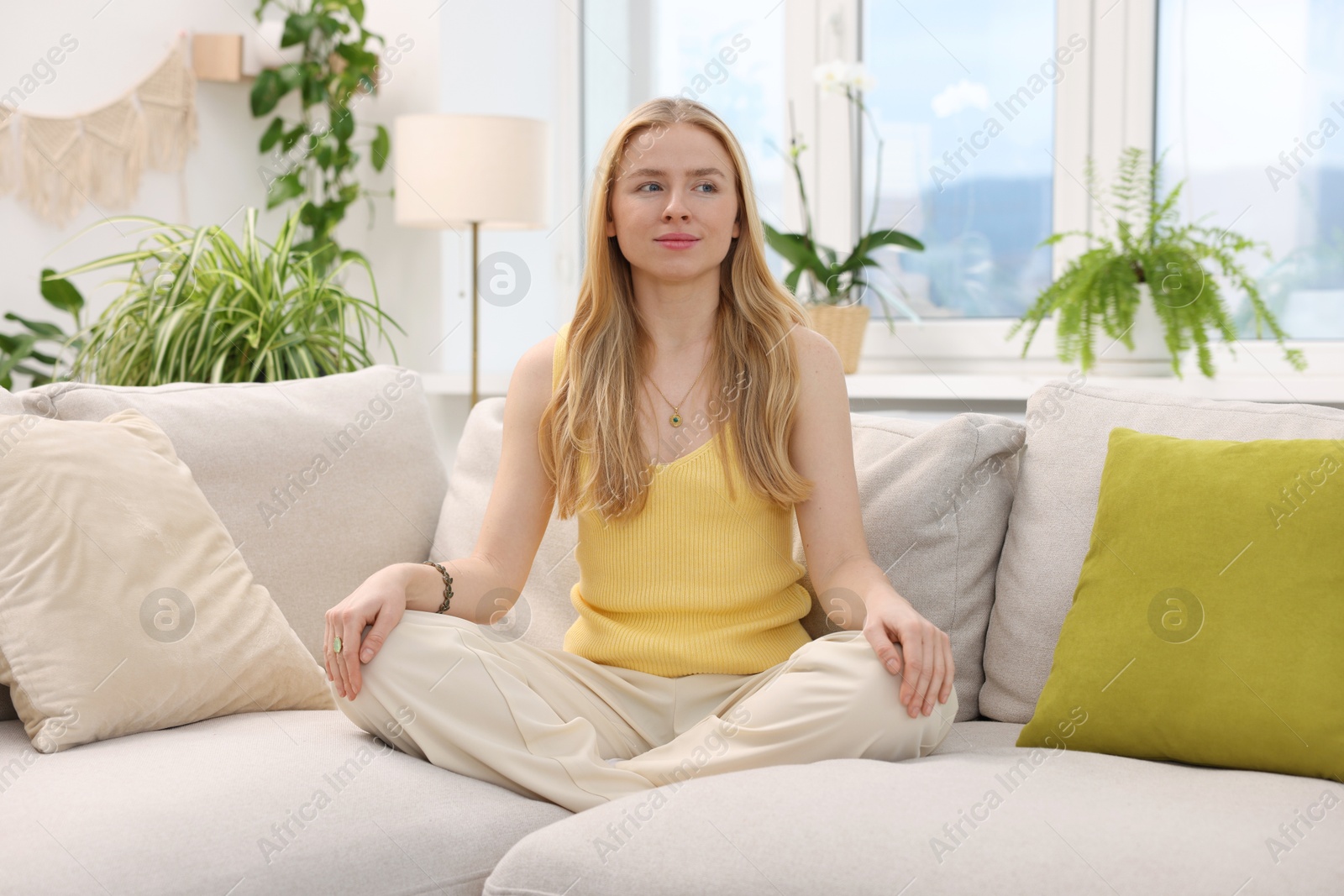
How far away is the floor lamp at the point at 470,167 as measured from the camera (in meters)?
2.76

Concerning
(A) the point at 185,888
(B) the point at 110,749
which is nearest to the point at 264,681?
(B) the point at 110,749

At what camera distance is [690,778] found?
4.20 ft

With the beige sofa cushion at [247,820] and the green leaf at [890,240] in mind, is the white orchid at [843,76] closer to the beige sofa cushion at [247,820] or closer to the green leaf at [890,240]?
the green leaf at [890,240]

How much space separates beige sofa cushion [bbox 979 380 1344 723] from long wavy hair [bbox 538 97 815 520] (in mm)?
313

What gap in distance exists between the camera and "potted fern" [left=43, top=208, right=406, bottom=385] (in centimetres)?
249

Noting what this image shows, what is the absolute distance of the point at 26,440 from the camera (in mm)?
1421

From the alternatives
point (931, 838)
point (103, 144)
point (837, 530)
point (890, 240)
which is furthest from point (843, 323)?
point (103, 144)

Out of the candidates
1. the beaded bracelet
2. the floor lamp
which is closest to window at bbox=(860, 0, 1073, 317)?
the floor lamp

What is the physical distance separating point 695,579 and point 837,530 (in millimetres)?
193

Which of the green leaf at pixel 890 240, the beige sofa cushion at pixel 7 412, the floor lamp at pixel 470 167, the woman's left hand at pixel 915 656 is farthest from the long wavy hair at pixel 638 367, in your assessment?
the floor lamp at pixel 470 167

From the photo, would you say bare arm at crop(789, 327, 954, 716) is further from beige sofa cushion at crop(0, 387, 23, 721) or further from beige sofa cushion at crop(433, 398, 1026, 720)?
beige sofa cushion at crop(0, 387, 23, 721)

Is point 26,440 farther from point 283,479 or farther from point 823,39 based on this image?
point 823,39

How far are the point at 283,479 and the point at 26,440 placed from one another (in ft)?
1.25

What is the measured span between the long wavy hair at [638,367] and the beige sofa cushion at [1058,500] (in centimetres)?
31
